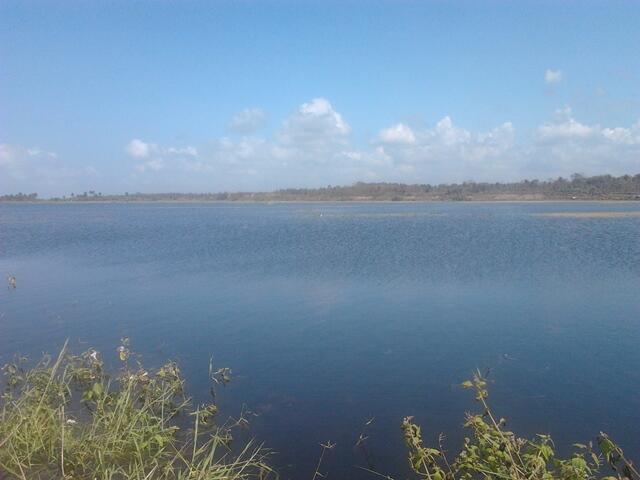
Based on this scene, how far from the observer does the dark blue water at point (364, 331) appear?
7.04 metres

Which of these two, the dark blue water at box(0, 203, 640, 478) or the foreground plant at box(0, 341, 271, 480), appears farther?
the dark blue water at box(0, 203, 640, 478)

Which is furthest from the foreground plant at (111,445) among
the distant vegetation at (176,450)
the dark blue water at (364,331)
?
the dark blue water at (364,331)

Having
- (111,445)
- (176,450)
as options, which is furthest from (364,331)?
(111,445)

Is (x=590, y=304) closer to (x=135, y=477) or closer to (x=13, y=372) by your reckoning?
(x=135, y=477)

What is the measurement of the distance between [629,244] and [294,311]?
19945mm

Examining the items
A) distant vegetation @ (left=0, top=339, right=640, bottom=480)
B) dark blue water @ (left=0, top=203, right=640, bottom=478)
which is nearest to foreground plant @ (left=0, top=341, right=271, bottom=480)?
distant vegetation @ (left=0, top=339, right=640, bottom=480)

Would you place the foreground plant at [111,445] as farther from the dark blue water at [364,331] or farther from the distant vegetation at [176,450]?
the dark blue water at [364,331]

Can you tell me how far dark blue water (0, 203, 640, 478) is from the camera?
7043 millimetres

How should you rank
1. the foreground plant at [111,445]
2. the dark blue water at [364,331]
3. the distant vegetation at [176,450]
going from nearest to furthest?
the distant vegetation at [176,450] → the foreground plant at [111,445] → the dark blue water at [364,331]

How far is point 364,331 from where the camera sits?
36.2 ft

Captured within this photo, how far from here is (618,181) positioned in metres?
96.9

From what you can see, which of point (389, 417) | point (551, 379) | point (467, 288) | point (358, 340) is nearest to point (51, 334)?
point (358, 340)

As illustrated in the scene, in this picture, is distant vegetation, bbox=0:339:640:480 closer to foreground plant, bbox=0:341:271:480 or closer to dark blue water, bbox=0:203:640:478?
foreground plant, bbox=0:341:271:480

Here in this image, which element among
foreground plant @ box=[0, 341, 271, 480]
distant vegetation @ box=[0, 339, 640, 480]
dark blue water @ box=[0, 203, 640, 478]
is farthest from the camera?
dark blue water @ box=[0, 203, 640, 478]
